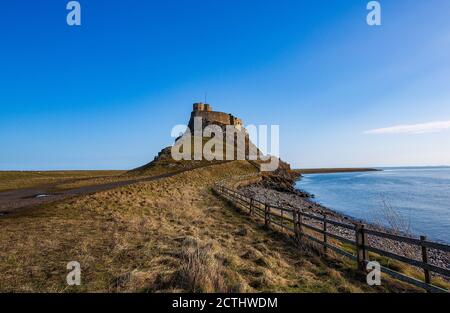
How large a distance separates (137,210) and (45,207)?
5934 millimetres

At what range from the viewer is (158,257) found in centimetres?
910

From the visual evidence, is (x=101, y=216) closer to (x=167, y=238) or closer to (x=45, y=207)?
Answer: (x=45, y=207)

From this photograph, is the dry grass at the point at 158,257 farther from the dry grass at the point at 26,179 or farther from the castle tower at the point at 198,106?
the castle tower at the point at 198,106

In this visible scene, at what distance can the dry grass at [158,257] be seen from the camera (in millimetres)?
7105

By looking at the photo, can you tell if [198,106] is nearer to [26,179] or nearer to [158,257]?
[26,179]

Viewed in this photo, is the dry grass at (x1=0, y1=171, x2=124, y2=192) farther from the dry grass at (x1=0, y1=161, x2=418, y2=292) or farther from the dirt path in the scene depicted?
the dry grass at (x1=0, y1=161, x2=418, y2=292)

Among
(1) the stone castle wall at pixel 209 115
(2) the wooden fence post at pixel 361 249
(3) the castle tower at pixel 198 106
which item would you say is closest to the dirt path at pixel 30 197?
(2) the wooden fence post at pixel 361 249

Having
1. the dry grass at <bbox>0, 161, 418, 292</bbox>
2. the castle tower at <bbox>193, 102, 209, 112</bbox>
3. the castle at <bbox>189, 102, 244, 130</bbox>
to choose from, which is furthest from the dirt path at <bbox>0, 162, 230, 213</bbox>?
the castle tower at <bbox>193, 102, 209, 112</bbox>

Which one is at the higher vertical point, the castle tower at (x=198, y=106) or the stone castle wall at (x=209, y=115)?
the castle tower at (x=198, y=106)

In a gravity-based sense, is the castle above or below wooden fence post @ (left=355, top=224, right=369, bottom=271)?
above

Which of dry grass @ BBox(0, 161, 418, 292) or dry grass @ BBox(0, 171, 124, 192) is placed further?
dry grass @ BBox(0, 171, 124, 192)

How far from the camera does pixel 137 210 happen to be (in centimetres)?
1944

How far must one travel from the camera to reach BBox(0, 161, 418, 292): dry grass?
23.3ft
